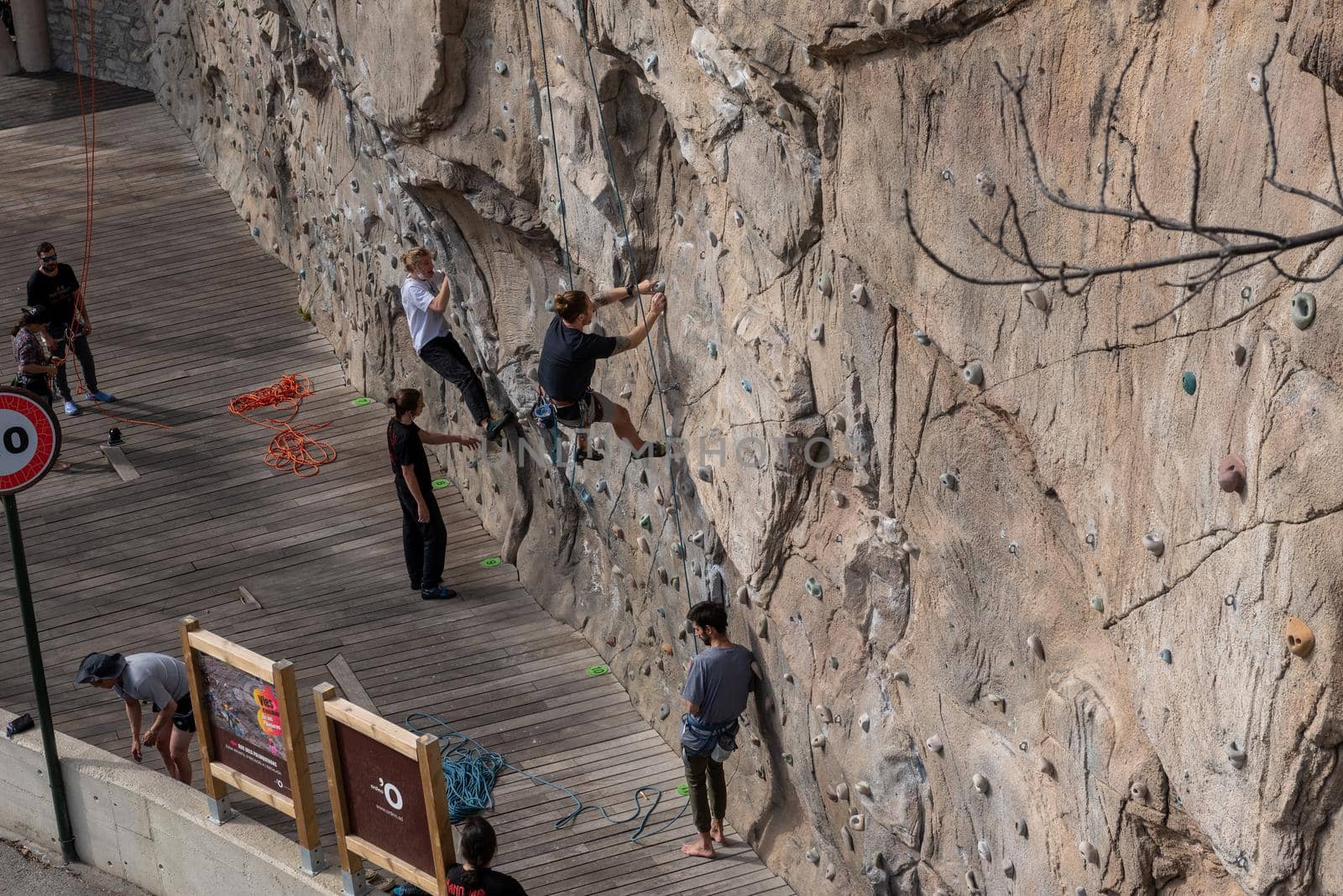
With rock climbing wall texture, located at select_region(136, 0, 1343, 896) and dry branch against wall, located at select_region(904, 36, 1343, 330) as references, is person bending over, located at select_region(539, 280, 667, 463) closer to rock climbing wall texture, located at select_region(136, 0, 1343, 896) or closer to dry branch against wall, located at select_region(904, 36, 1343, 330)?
rock climbing wall texture, located at select_region(136, 0, 1343, 896)

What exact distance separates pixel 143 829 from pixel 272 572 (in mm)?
2651

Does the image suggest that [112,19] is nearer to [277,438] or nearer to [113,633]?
[277,438]

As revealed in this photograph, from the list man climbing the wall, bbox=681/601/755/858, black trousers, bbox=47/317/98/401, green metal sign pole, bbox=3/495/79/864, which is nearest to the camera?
green metal sign pole, bbox=3/495/79/864

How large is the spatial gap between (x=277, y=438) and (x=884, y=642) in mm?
6013

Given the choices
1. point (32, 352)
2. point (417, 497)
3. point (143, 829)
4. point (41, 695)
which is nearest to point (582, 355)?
point (417, 497)

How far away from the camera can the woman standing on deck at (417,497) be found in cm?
914

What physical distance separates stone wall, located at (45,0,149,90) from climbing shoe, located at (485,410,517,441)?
343 inches

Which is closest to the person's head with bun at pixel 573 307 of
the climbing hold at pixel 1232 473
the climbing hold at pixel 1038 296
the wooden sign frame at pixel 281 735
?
the wooden sign frame at pixel 281 735

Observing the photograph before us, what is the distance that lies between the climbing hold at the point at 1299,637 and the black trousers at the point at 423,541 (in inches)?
232

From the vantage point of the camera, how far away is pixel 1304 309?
4039mm

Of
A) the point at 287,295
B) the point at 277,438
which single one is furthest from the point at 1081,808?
the point at 287,295

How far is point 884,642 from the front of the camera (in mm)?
6566

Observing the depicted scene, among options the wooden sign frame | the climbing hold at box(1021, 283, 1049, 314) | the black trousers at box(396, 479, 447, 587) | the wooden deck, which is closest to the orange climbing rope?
the wooden deck

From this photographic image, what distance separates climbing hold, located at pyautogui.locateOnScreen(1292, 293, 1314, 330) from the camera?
403 cm
